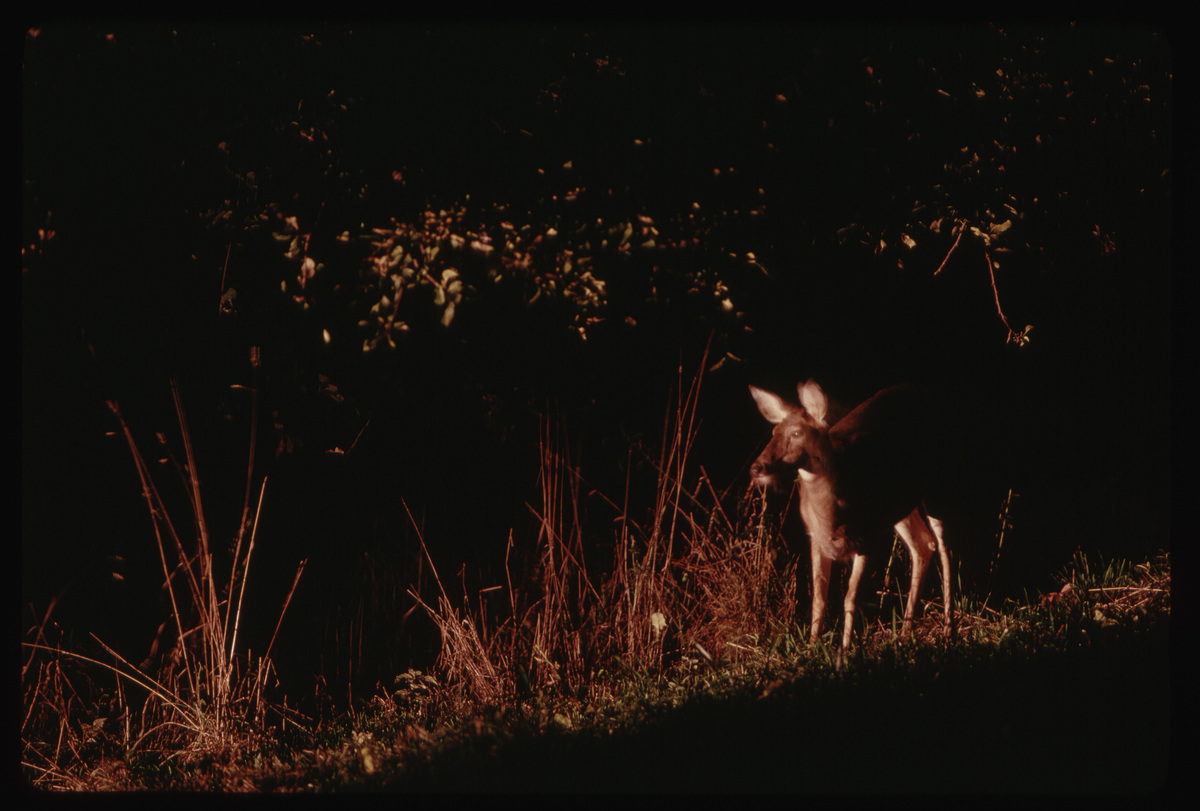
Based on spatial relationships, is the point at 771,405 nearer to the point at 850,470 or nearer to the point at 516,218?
the point at 850,470

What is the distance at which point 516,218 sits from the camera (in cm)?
319

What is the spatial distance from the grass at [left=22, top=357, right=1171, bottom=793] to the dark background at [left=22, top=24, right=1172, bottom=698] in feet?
0.74

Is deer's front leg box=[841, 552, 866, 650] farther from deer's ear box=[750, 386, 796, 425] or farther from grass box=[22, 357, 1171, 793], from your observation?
deer's ear box=[750, 386, 796, 425]

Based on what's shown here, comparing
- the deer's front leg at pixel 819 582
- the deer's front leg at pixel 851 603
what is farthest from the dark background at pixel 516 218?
the deer's front leg at pixel 851 603

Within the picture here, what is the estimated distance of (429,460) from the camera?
4.42 meters

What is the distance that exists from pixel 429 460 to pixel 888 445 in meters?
2.32

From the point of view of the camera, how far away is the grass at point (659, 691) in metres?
3.04

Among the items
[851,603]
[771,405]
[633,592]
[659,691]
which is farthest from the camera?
[633,592]

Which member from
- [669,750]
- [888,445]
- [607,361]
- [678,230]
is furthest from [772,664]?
[678,230]

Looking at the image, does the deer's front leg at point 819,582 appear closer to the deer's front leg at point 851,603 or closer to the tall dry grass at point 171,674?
the deer's front leg at point 851,603

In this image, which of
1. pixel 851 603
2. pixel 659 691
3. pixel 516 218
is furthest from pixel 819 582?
pixel 516 218

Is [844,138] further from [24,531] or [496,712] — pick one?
[24,531]

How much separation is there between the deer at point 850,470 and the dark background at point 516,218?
23 centimetres

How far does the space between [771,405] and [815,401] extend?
20cm
